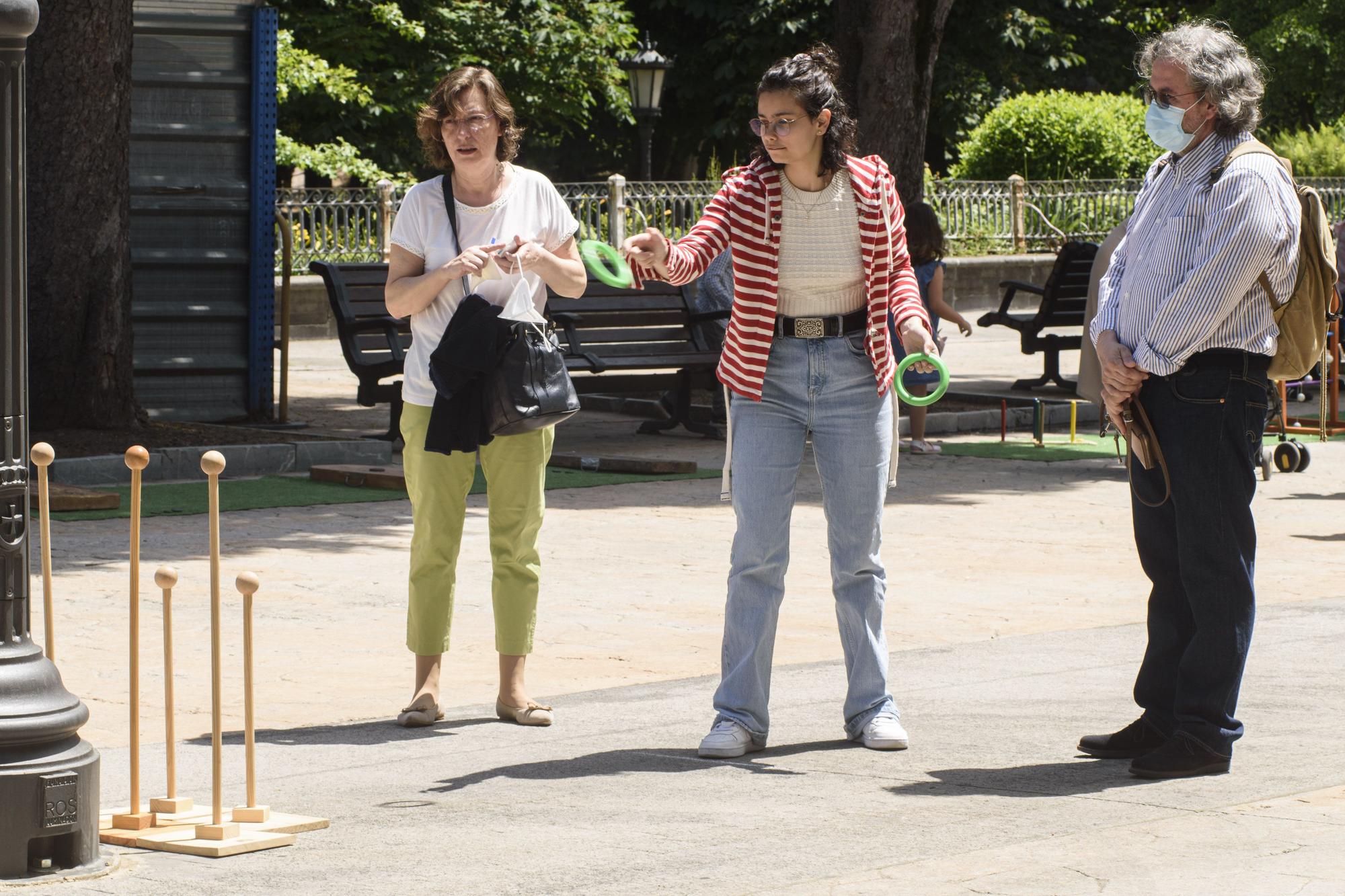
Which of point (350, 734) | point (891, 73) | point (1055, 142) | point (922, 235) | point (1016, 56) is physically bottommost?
point (350, 734)

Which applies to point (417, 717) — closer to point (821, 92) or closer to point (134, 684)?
point (134, 684)

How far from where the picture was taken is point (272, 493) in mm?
11586

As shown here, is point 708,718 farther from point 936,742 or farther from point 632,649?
point 632,649

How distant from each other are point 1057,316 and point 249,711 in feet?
46.5

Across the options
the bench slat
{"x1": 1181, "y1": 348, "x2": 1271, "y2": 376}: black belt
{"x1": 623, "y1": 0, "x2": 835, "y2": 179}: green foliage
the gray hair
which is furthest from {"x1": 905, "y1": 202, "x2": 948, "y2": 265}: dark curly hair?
{"x1": 623, "y1": 0, "x2": 835, "y2": 179}: green foliage

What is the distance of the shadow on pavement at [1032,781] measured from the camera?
5.31 m

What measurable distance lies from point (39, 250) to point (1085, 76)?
1241 inches

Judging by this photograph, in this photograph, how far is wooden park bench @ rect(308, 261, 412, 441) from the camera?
13352 mm

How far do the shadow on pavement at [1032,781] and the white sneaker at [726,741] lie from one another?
1.72ft

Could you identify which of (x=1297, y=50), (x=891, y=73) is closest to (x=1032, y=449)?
(x=891, y=73)

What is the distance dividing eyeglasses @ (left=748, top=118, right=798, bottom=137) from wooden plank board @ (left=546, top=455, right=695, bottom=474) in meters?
6.80

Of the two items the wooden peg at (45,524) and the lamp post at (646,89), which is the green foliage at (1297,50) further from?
the wooden peg at (45,524)

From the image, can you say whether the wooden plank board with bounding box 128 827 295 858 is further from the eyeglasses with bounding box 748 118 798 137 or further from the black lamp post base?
the eyeglasses with bounding box 748 118 798 137

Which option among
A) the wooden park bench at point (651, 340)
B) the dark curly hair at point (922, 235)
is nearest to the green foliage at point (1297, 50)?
the wooden park bench at point (651, 340)
